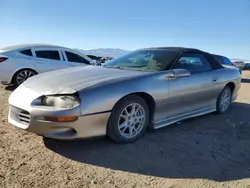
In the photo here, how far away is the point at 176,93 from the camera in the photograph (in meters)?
4.14

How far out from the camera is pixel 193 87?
4469 mm

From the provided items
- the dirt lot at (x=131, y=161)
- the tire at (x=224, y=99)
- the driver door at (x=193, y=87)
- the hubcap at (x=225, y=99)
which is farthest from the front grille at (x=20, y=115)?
the hubcap at (x=225, y=99)

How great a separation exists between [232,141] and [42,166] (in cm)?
273

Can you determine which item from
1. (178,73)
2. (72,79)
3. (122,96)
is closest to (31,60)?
(72,79)

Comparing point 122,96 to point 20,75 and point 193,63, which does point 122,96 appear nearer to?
point 193,63

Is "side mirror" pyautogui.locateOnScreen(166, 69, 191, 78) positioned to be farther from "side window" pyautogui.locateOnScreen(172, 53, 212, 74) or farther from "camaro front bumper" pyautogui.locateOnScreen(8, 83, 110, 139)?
"camaro front bumper" pyautogui.locateOnScreen(8, 83, 110, 139)

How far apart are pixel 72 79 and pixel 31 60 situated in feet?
16.1

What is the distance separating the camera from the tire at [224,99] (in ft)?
17.8

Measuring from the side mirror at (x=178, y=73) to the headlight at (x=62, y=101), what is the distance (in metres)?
1.54

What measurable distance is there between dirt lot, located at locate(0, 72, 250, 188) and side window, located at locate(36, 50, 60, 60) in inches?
174

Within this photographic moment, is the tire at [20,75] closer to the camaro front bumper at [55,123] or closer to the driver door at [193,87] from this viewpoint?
the camaro front bumper at [55,123]

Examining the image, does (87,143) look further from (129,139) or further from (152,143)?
(152,143)

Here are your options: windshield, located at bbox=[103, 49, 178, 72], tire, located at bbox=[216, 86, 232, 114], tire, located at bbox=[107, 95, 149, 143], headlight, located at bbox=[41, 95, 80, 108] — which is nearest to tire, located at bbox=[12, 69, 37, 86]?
windshield, located at bbox=[103, 49, 178, 72]

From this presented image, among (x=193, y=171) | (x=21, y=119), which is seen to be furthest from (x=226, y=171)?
(x=21, y=119)
